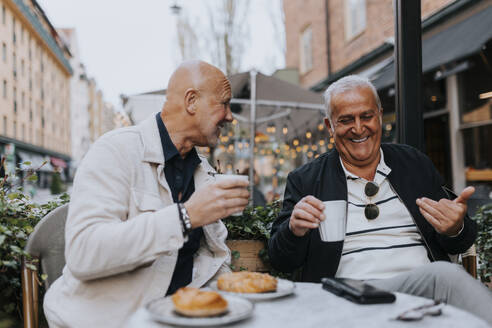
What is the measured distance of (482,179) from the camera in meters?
7.10

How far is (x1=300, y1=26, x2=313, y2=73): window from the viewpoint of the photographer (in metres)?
15.6

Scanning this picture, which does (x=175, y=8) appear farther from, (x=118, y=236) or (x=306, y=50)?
(x=118, y=236)

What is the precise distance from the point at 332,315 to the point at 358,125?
1340mm

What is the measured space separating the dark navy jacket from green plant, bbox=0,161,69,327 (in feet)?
3.81

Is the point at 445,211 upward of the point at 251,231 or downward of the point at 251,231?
upward

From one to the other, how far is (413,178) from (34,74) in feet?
115

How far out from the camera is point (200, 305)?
3.79ft

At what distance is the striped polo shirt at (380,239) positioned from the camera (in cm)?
205

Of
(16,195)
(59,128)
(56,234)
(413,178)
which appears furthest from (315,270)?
(59,128)

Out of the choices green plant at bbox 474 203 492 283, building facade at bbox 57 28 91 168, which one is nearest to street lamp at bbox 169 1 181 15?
green plant at bbox 474 203 492 283

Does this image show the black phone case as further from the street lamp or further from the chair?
the street lamp

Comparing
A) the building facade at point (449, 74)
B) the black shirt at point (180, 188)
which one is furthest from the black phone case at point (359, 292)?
the building facade at point (449, 74)

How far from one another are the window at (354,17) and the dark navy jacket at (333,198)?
32.0ft

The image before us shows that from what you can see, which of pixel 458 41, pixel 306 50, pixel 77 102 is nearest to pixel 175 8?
pixel 306 50
